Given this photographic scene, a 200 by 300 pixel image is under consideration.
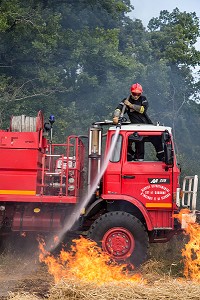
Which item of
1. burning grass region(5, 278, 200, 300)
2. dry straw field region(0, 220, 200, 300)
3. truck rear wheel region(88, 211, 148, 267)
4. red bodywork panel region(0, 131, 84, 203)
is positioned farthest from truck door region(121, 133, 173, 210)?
burning grass region(5, 278, 200, 300)

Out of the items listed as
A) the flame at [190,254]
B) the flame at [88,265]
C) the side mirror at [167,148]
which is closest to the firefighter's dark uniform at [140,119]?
the side mirror at [167,148]

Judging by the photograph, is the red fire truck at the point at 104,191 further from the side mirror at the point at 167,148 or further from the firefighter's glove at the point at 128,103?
the firefighter's glove at the point at 128,103

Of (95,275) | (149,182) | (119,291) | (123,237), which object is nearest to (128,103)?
(149,182)

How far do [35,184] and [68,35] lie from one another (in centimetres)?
1558

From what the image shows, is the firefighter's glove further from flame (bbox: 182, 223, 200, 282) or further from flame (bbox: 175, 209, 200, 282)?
flame (bbox: 182, 223, 200, 282)

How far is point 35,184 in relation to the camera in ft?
33.0

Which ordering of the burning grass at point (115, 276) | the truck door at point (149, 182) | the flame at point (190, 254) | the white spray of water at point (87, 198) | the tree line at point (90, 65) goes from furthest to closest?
the tree line at point (90, 65) < the white spray of water at point (87, 198) < the truck door at point (149, 182) < the flame at point (190, 254) < the burning grass at point (115, 276)

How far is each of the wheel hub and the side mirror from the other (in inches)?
58.7

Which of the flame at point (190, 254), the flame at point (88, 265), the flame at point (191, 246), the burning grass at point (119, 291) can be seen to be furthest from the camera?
the flame at point (191, 246)

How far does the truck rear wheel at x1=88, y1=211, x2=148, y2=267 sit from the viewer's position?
970 cm

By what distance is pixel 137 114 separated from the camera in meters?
10.7

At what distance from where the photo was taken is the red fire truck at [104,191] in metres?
9.78

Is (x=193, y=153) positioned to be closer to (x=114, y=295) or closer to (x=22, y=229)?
(x=22, y=229)

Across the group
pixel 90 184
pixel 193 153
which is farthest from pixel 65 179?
pixel 193 153
